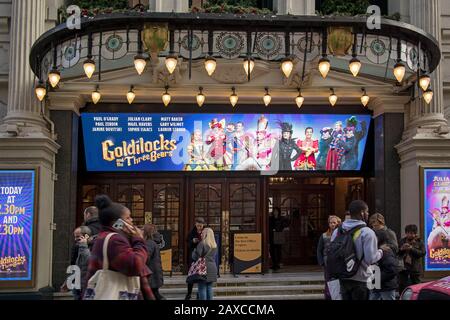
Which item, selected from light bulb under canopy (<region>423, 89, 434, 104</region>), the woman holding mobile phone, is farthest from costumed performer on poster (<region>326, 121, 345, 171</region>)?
the woman holding mobile phone

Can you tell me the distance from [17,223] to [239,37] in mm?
6020

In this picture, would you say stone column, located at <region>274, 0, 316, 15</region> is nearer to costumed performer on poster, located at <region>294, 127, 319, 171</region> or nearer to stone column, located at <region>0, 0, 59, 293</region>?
costumed performer on poster, located at <region>294, 127, 319, 171</region>

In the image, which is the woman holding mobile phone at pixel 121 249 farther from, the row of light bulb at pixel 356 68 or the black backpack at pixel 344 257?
the row of light bulb at pixel 356 68

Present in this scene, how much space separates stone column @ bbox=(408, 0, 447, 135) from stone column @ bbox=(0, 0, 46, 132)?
8539 mm

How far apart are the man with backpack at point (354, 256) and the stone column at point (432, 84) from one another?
7.46m

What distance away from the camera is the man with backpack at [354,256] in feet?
22.6

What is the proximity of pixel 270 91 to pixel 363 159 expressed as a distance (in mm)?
3166

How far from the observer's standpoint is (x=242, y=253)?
598 inches

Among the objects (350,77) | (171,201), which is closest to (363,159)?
(350,77)

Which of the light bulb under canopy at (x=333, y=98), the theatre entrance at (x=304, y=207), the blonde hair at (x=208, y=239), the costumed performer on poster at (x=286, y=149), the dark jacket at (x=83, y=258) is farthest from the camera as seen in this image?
the theatre entrance at (x=304, y=207)

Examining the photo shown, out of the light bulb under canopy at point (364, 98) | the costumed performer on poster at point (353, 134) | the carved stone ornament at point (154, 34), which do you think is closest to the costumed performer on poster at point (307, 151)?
the costumed performer on poster at point (353, 134)

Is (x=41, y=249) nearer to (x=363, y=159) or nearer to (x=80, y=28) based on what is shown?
(x=80, y=28)

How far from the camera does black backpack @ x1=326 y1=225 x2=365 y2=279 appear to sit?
691 centimetres

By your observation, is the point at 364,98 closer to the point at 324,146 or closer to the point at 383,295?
the point at 324,146
